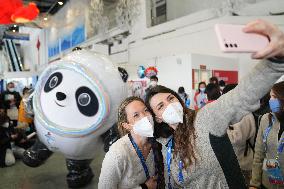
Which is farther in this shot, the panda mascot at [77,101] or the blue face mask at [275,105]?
the panda mascot at [77,101]

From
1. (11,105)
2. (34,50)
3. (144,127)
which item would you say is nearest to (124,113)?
(144,127)

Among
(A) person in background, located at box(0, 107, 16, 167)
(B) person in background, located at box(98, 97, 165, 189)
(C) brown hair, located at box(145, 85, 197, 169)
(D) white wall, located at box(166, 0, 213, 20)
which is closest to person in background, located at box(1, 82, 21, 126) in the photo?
(A) person in background, located at box(0, 107, 16, 167)

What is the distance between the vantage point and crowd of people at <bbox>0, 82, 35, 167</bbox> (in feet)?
14.6

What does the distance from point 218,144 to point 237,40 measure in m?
0.63

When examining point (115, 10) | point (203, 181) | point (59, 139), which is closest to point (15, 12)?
point (59, 139)

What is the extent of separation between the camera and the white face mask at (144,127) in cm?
167

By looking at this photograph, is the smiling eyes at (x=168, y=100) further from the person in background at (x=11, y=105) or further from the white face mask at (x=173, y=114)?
the person in background at (x=11, y=105)

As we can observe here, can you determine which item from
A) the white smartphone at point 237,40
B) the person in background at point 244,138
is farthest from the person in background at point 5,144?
the white smartphone at point 237,40

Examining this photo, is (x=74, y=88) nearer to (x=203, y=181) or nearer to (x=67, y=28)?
(x=203, y=181)

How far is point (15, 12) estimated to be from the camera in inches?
216

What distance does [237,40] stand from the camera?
0.81 m

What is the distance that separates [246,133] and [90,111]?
1.47 metres

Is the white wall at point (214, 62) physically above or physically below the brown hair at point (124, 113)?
above

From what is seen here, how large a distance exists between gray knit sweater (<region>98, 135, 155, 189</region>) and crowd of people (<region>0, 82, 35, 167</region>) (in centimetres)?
263
